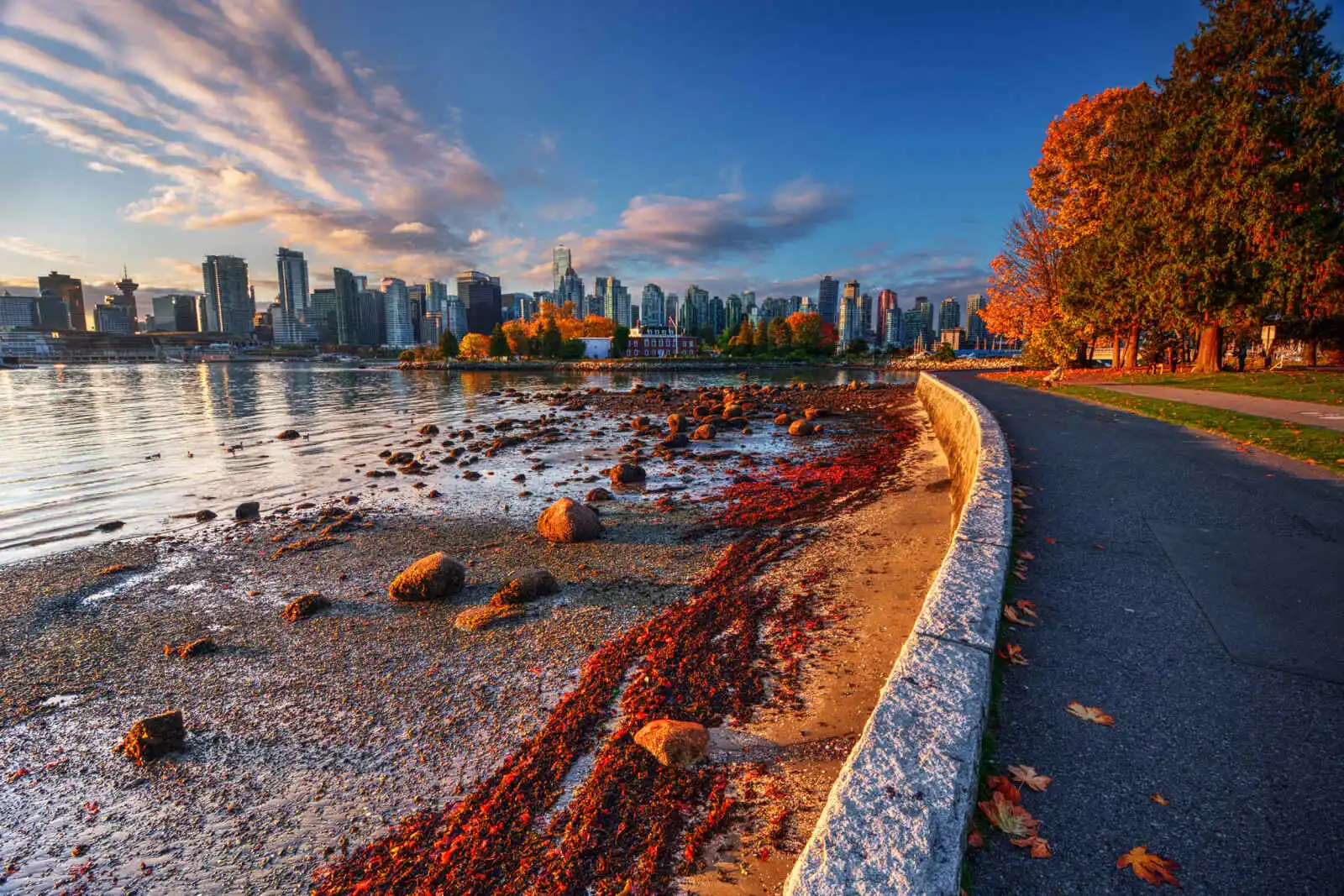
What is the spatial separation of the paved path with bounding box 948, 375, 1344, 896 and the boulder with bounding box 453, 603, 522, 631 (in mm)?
5634

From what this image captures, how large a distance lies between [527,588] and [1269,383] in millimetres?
27133

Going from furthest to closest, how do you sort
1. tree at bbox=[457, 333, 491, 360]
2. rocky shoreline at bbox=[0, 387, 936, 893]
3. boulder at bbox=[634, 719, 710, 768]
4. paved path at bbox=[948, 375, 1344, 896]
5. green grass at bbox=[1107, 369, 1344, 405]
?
tree at bbox=[457, 333, 491, 360], green grass at bbox=[1107, 369, 1344, 405], boulder at bbox=[634, 719, 710, 768], rocky shoreline at bbox=[0, 387, 936, 893], paved path at bbox=[948, 375, 1344, 896]

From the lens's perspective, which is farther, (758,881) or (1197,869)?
(758,881)

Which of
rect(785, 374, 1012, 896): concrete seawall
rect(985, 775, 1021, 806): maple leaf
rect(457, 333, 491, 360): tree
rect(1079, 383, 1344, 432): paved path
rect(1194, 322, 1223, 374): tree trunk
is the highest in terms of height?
rect(457, 333, 491, 360): tree

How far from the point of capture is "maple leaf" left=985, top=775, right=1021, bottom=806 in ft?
9.09

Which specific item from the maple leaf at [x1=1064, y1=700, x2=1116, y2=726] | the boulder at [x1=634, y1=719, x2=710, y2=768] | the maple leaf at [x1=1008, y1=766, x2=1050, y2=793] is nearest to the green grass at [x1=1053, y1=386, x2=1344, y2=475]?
the maple leaf at [x1=1064, y1=700, x2=1116, y2=726]

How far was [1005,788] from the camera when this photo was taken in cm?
282

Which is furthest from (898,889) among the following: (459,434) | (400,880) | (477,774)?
(459,434)

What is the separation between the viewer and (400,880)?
3629 millimetres

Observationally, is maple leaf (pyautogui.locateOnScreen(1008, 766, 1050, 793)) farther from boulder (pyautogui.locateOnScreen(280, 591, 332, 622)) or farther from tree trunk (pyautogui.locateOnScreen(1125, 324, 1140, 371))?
tree trunk (pyautogui.locateOnScreen(1125, 324, 1140, 371))

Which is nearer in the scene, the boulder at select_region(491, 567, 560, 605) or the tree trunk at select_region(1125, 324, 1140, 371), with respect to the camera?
the boulder at select_region(491, 567, 560, 605)

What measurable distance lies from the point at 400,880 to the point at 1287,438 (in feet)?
48.4

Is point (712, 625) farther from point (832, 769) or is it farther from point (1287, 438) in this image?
point (1287, 438)

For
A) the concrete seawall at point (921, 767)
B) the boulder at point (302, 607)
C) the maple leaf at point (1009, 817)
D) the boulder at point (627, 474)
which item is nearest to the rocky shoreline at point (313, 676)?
the boulder at point (302, 607)
